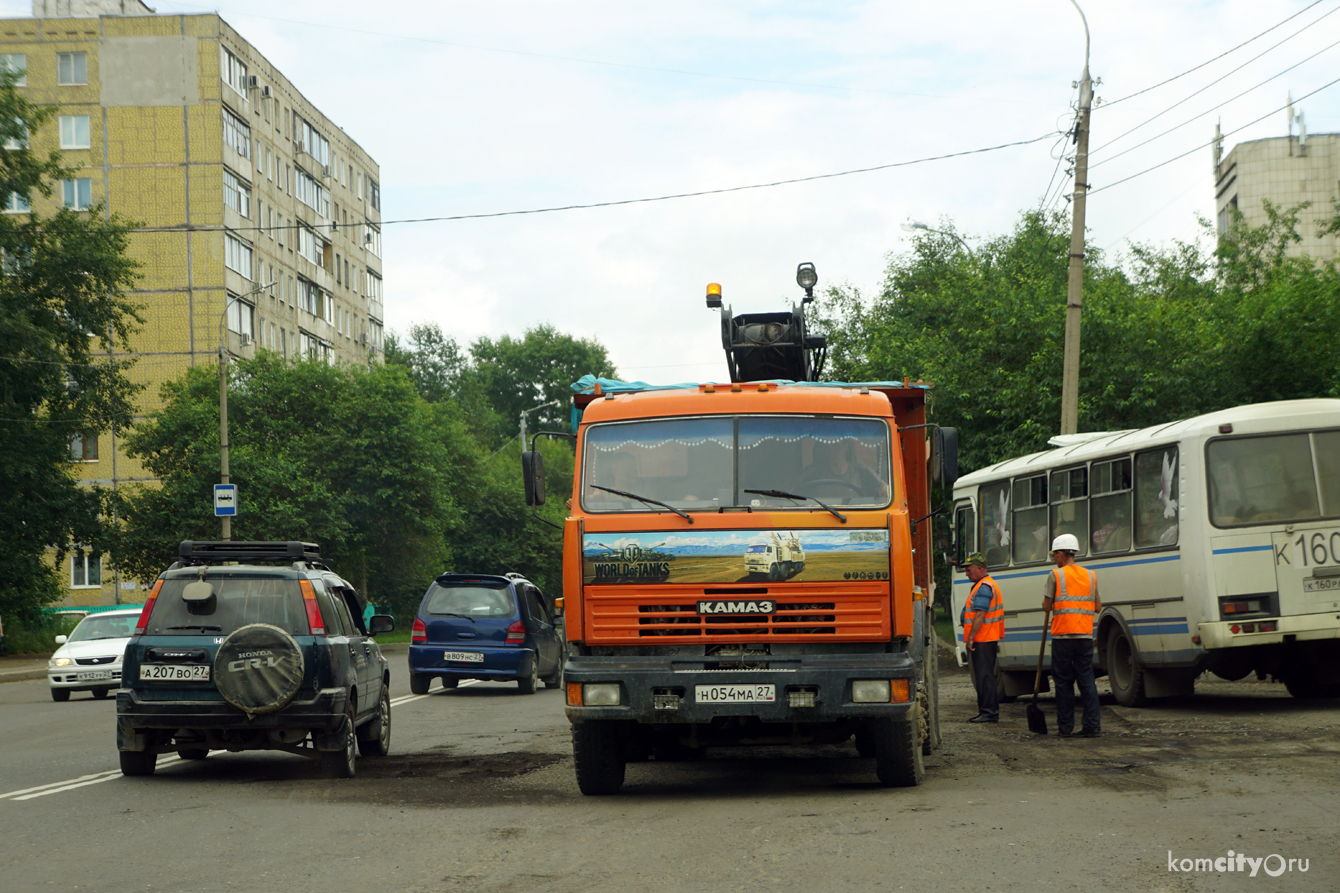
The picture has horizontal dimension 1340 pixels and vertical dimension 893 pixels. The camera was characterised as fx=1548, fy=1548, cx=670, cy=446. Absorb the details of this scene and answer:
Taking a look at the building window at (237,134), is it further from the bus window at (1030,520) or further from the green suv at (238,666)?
the green suv at (238,666)

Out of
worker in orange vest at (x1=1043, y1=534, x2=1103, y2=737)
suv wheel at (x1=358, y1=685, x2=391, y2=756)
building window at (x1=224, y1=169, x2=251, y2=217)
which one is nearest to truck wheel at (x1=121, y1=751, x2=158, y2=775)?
suv wheel at (x1=358, y1=685, x2=391, y2=756)

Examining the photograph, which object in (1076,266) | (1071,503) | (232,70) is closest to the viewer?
(1071,503)

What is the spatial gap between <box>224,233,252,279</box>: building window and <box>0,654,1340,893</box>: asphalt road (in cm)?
5395

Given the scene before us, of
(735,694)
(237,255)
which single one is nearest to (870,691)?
(735,694)

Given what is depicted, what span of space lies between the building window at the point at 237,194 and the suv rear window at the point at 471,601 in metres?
46.6

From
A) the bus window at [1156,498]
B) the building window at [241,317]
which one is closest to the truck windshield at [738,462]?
the bus window at [1156,498]

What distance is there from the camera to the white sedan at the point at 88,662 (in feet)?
79.8

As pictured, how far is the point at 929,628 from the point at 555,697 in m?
11.2

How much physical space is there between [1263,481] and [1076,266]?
952 cm

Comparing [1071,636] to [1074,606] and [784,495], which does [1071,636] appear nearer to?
[1074,606]

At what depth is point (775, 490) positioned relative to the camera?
10.4 m

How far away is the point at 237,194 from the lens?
67.5 m

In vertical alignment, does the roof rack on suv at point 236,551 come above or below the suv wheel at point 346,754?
above

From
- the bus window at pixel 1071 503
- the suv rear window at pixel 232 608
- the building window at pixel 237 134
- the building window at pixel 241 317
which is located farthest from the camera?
the building window at pixel 237 134
